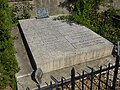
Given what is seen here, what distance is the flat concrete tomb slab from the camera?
5363 mm

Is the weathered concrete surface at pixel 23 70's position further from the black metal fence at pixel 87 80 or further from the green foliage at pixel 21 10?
the green foliage at pixel 21 10

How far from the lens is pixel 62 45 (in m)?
5.97

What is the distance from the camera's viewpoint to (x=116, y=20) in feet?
26.9

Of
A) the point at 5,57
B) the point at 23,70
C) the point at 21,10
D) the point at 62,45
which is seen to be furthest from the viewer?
the point at 21,10

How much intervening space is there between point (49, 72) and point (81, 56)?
1.03 m

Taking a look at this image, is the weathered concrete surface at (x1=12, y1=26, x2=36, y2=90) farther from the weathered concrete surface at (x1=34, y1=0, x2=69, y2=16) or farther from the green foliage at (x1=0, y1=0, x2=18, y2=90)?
the weathered concrete surface at (x1=34, y1=0, x2=69, y2=16)

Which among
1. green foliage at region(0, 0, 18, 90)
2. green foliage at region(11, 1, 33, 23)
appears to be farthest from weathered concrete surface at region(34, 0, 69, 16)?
green foliage at region(0, 0, 18, 90)

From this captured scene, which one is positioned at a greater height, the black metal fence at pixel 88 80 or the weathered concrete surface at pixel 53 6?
the weathered concrete surface at pixel 53 6

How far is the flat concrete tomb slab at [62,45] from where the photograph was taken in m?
5.36

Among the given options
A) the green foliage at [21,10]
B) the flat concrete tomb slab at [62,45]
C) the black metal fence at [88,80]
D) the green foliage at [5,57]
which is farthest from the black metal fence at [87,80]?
the green foliage at [21,10]

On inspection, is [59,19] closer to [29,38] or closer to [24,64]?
[29,38]

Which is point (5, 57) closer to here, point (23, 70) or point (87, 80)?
point (23, 70)

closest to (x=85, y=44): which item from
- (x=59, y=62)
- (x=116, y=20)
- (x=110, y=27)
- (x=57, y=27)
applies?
(x=59, y=62)

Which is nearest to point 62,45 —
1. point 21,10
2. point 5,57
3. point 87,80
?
point 87,80
